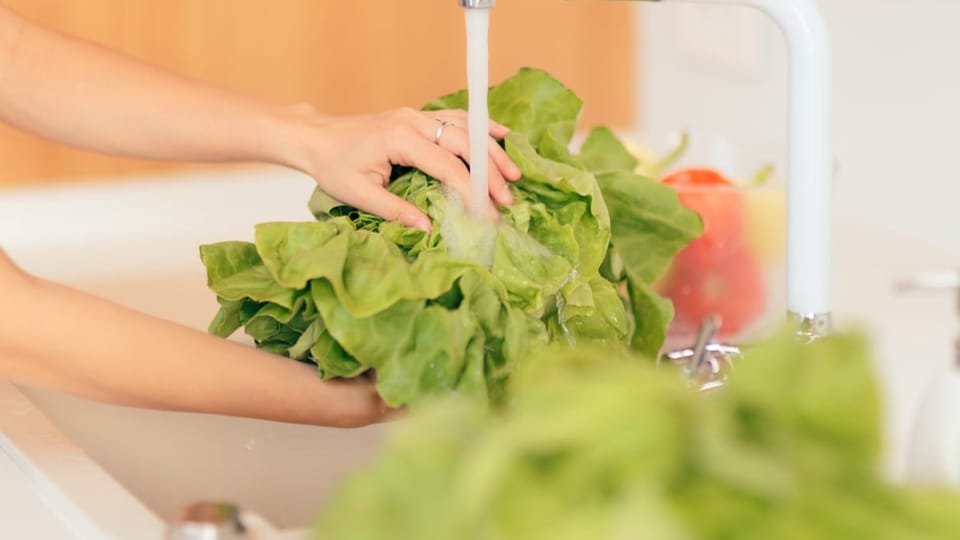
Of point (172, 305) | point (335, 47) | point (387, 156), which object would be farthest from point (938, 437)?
point (335, 47)

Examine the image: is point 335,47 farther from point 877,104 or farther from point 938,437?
point 938,437

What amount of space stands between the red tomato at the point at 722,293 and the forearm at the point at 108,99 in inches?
14.7

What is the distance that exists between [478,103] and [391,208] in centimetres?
11

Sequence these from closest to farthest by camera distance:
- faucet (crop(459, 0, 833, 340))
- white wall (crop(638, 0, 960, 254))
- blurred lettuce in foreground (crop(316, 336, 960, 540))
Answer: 1. blurred lettuce in foreground (crop(316, 336, 960, 540))
2. faucet (crop(459, 0, 833, 340))
3. white wall (crop(638, 0, 960, 254))

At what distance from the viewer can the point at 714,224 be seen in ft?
4.18

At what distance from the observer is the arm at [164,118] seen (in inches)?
43.3

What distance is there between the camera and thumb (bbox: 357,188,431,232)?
1.02 m

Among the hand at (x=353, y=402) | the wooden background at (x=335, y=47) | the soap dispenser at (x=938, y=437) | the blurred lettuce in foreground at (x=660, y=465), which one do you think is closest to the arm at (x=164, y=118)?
the hand at (x=353, y=402)

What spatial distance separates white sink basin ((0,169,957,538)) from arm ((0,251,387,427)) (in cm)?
4

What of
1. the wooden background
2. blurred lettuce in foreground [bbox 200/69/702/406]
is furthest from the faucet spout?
the wooden background

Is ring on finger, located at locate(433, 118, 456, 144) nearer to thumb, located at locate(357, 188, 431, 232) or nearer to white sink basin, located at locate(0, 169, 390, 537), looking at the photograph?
thumb, located at locate(357, 188, 431, 232)

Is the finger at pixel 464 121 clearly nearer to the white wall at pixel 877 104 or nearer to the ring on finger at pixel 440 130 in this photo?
the ring on finger at pixel 440 130

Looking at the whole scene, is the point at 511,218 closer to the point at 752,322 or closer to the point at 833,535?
the point at 752,322

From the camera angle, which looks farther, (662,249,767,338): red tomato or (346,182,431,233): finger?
(662,249,767,338): red tomato
